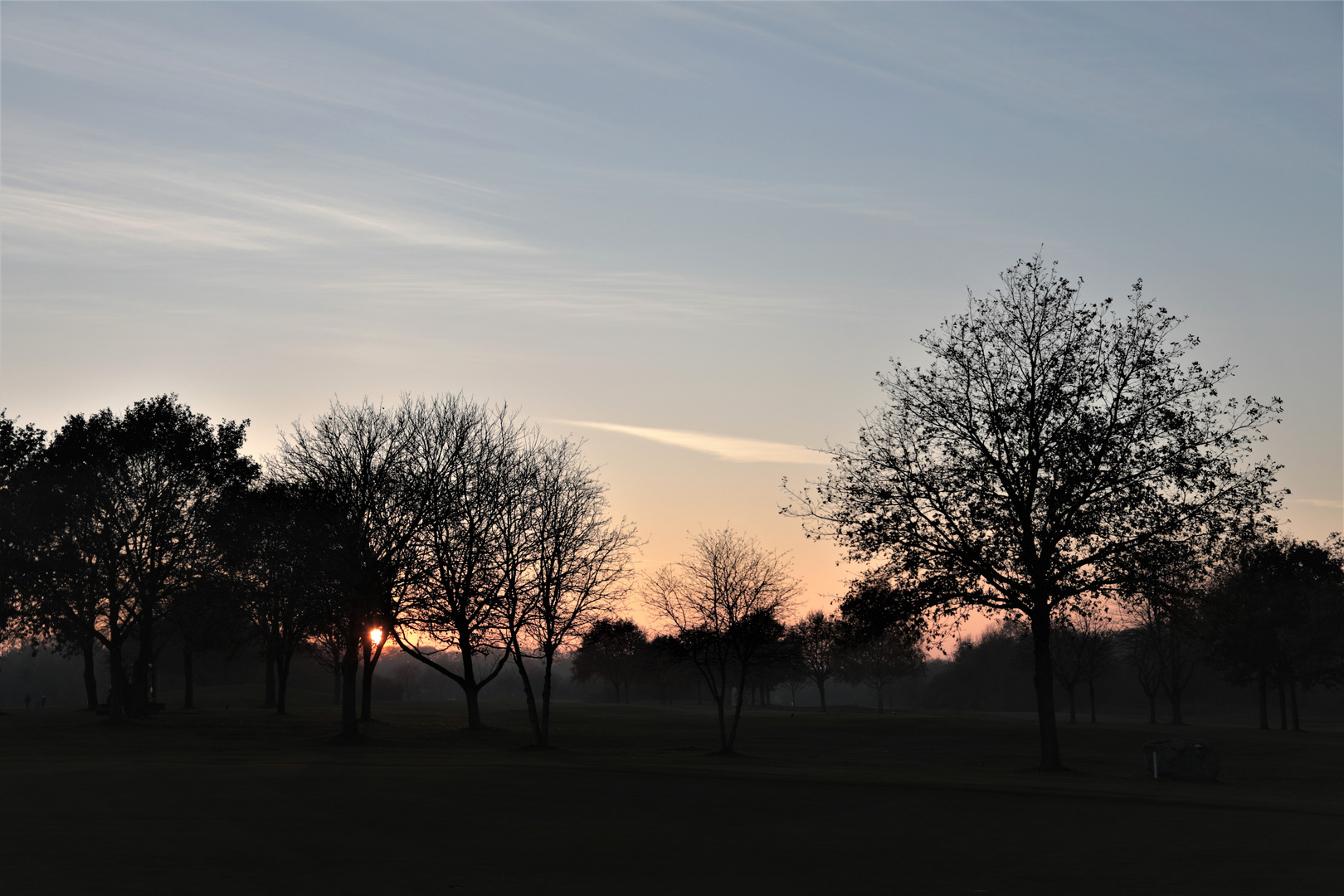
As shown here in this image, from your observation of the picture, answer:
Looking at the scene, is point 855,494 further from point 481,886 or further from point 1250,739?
point 1250,739

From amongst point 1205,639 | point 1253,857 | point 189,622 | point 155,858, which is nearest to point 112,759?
point 155,858

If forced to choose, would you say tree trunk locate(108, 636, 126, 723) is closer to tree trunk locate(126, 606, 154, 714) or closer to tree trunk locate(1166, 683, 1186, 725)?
tree trunk locate(126, 606, 154, 714)

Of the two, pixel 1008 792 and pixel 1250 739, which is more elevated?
pixel 1008 792

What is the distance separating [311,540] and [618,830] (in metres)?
32.0

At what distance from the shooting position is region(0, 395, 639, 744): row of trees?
47812 mm

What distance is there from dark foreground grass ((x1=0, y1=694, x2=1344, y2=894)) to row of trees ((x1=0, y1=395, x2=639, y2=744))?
13690 millimetres

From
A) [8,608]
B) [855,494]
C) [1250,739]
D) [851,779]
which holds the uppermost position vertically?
[855,494]

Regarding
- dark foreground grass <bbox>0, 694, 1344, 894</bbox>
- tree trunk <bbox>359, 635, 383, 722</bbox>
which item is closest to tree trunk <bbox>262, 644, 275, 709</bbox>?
tree trunk <bbox>359, 635, 383, 722</bbox>

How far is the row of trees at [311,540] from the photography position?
1882 inches

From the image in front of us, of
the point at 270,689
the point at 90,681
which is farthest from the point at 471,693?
the point at 90,681

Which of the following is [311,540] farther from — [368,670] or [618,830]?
[618,830]

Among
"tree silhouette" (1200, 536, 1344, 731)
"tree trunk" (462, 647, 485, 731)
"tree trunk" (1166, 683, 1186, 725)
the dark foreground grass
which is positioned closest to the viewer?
the dark foreground grass

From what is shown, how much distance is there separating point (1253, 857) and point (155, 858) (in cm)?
1445

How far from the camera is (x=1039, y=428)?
1369 inches
